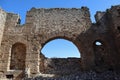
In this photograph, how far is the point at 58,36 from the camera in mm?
13672

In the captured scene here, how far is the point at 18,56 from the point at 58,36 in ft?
11.5

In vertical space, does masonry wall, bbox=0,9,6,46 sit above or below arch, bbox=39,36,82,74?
above

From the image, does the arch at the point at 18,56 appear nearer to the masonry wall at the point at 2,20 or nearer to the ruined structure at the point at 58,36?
the ruined structure at the point at 58,36

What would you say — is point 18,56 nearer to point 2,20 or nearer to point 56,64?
point 2,20

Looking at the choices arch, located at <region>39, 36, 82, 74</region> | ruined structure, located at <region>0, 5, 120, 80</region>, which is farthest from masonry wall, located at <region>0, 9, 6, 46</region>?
arch, located at <region>39, 36, 82, 74</region>

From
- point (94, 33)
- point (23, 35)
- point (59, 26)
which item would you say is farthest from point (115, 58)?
point (23, 35)

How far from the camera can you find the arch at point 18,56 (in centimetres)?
1323

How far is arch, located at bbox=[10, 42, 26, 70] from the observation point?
521 inches

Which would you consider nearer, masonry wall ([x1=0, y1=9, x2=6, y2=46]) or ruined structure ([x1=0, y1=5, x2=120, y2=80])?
ruined structure ([x1=0, y1=5, x2=120, y2=80])

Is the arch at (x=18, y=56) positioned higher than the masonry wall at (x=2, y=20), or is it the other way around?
the masonry wall at (x=2, y=20)

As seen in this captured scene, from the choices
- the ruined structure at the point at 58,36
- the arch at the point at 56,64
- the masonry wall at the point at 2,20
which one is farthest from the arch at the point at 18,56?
the arch at the point at 56,64

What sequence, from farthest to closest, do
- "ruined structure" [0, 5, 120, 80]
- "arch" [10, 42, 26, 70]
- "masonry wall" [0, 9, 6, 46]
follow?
"arch" [10, 42, 26, 70] → "masonry wall" [0, 9, 6, 46] → "ruined structure" [0, 5, 120, 80]

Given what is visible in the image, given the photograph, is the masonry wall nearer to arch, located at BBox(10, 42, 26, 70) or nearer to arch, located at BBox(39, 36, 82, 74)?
arch, located at BBox(10, 42, 26, 70)

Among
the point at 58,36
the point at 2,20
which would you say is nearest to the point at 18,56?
the point at 2,20
